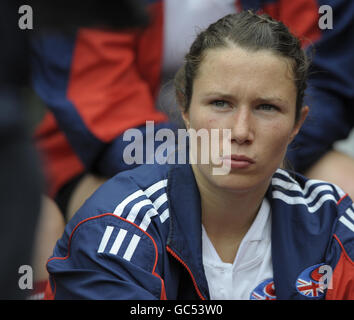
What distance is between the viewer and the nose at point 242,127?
1275mm

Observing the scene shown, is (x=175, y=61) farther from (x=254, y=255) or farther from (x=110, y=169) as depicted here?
(x=254, y=255)

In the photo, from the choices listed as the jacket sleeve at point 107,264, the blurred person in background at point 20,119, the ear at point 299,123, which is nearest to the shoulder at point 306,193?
the ear at point 299,123

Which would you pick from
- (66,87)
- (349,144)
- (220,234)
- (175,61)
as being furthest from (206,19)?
(349,144)

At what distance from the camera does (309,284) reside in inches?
53.8

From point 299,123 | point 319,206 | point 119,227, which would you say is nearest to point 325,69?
point 299,123

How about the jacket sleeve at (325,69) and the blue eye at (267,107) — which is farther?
the jacket sleeve at (325,69)

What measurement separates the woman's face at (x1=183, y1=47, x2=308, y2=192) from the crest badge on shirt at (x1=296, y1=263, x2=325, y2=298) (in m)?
0.24

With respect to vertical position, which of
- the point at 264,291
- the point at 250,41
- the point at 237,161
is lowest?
the point at 264,291

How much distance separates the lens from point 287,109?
1.38m

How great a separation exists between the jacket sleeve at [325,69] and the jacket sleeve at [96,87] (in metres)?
0.45

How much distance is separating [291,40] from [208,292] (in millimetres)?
638

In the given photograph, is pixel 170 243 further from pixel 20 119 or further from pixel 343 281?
pixel 20 119

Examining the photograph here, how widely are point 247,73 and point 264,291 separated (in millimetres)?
526

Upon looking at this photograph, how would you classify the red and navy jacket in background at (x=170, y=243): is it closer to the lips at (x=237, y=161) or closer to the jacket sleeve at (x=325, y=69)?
the lips at (x=237, y=161)
